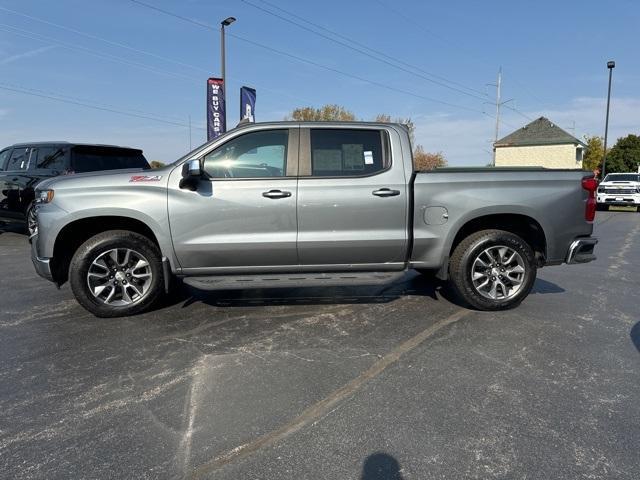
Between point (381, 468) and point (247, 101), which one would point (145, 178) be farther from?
point (247, 101)

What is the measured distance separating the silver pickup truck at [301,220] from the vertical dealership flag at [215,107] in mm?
13021

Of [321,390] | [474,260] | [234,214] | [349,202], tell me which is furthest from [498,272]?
[234,214]

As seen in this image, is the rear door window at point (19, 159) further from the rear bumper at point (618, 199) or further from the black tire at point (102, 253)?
the rear bumper at point (618, 199)

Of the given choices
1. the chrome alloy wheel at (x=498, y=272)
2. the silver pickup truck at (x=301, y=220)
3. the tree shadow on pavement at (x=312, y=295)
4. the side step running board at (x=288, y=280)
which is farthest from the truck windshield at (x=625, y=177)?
the side step running board at (x=288, y=280)

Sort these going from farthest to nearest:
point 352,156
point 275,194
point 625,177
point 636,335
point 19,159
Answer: point 625,177, point 19,159, point 352,156, point 275,194, point 636,335

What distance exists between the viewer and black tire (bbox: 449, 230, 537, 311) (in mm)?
4789

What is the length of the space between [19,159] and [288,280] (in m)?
8.05

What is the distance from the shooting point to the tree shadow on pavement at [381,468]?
7.48 feet

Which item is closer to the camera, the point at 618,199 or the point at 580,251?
the point at 580,251

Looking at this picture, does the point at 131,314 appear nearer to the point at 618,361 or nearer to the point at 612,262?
the point at 618,361

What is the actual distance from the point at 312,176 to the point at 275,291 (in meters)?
1.79

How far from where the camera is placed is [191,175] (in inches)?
169

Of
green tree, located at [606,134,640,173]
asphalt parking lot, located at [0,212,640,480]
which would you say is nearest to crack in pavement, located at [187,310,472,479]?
asphalt parking lot, located at [0,212,640,480]

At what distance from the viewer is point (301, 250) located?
4598 millimetres
